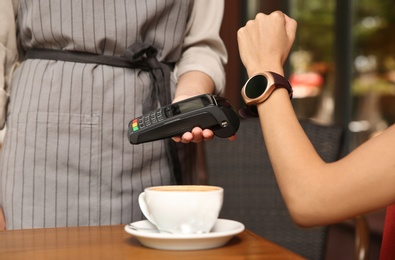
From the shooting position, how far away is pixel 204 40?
1.47 metres

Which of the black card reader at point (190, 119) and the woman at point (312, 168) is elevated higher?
A: the black card reader at point (190, 119)

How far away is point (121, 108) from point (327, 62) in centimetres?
382

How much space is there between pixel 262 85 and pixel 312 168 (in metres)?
0.16

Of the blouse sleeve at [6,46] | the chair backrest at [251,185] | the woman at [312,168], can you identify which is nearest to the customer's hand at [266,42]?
the woman at [312,168]

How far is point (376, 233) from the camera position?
10.1 feet

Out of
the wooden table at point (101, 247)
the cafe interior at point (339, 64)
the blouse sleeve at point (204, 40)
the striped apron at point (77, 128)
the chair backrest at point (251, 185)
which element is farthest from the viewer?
the cafe interior at point (339, 64)

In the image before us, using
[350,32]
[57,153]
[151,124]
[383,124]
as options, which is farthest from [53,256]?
[383,124]

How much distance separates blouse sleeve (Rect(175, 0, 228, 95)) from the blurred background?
2.87 meters

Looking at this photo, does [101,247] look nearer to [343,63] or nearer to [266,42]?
[266,42]

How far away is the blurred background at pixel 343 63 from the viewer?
15.3 feet

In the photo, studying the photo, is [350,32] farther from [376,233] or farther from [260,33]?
[260,33]

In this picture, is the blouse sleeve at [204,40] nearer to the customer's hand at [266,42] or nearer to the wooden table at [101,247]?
the customer's hand at [266,42]

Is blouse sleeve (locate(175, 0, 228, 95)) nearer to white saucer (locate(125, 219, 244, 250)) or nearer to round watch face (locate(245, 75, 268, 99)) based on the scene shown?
round watch face (locate(245, 75, 268, 99))

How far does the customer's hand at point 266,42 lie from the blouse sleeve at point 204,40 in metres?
0.26
